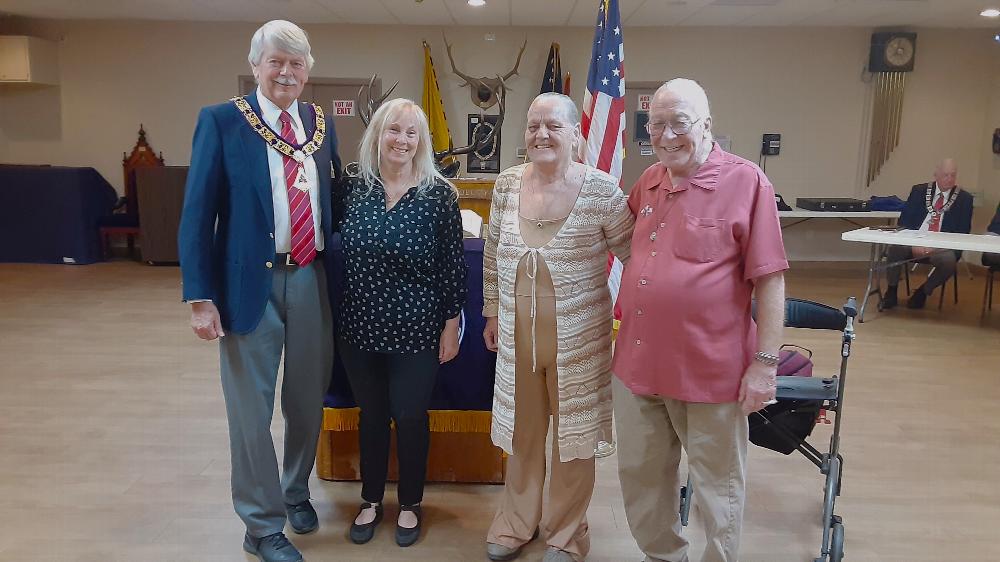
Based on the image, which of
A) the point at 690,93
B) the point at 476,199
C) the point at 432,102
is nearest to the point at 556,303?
the point at 690,93

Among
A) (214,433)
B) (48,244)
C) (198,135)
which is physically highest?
(198,135)

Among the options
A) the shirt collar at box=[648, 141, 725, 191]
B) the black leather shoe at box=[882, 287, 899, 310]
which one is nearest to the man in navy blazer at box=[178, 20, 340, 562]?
the shirt collar at box=[648, 141, 725, 191]

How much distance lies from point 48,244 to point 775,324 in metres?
8.36

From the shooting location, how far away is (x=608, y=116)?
11.1 ft

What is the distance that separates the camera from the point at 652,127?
5.79ft

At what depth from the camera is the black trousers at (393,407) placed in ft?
7.38

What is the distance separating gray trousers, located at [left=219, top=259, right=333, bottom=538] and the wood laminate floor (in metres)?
0.27

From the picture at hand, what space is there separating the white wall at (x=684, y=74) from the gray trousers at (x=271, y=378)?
21.0 ft

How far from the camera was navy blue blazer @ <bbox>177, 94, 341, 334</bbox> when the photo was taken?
77.6 inches

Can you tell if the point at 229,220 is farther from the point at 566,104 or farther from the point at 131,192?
the point at 131,192

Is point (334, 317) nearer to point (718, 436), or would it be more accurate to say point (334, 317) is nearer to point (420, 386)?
point (420, 386)

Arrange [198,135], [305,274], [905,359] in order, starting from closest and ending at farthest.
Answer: [198,135]
[305,274]
[905,359]

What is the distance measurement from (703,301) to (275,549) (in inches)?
61.6

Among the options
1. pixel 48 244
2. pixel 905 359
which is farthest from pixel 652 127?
pixel 48 244
